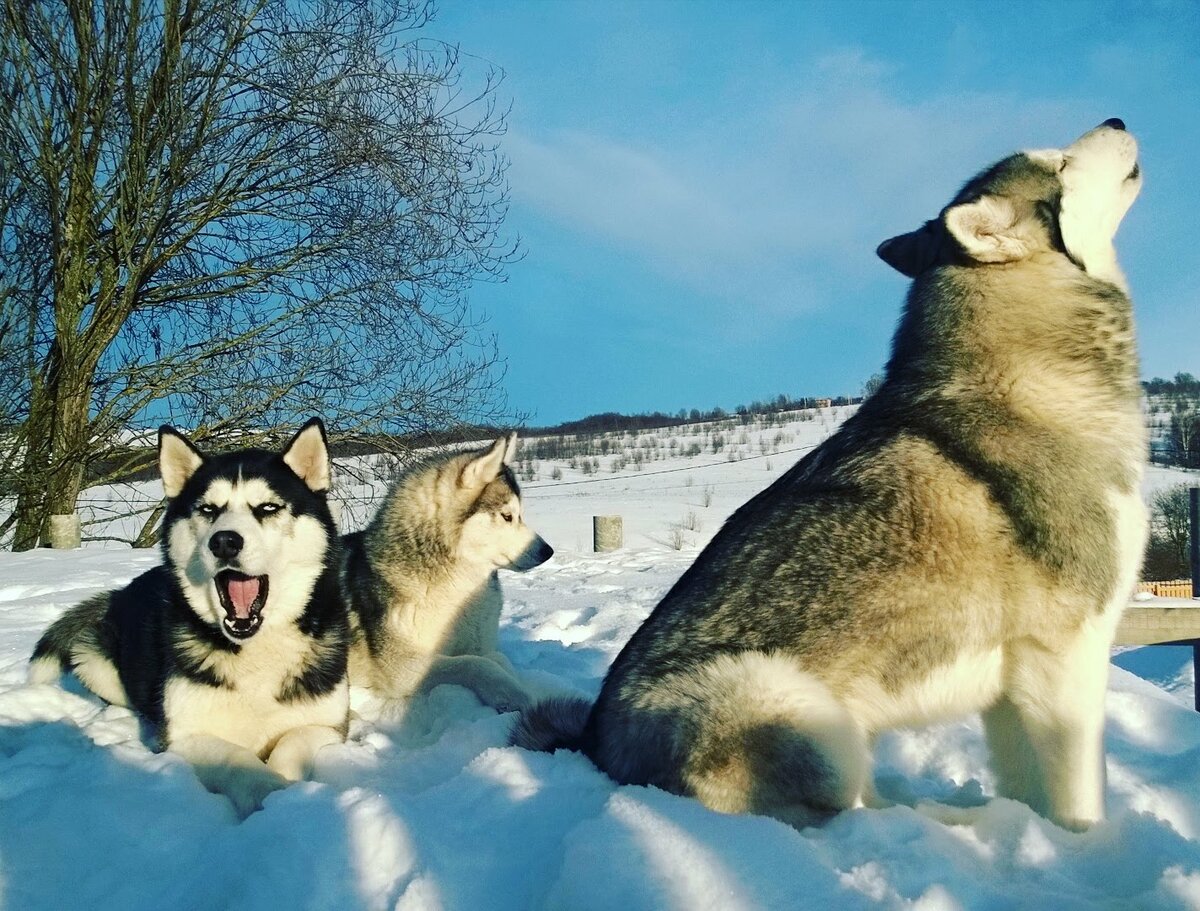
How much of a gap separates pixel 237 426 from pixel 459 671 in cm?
917

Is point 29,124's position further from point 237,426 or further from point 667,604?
point 667,604

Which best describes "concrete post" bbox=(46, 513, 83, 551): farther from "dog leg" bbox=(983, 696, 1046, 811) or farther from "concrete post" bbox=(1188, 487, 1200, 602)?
"concrete post" bbox=(1188, 487, 1200, 602)

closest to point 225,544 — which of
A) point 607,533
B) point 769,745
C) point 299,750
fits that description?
point 299,750

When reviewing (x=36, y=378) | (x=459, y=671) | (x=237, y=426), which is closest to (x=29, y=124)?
(x=36, y=378)

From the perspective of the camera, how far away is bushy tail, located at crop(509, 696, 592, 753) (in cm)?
285

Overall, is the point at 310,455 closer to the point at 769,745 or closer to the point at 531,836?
the point at 531,836

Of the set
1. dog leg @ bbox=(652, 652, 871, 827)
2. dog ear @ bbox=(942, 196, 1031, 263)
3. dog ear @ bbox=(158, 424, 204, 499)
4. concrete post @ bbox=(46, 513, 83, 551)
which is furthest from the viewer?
concrete post @ bbox=(46, 513, 83, 551)

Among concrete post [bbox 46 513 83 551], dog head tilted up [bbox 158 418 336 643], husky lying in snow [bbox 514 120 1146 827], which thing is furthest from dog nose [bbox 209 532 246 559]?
concrete post [bbox 46 513 83 551]

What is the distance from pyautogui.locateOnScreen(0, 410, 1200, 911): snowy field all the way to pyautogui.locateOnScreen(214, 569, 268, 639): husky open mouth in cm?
57

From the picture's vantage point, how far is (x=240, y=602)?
11.8 ft

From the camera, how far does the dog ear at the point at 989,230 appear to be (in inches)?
109

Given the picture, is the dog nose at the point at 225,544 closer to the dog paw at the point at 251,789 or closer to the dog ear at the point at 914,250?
the dog paw at the point at 251,789

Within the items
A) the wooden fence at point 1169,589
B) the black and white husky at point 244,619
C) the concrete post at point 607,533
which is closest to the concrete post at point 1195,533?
the wooden fence at point 1169,589

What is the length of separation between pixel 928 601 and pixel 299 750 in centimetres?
245
